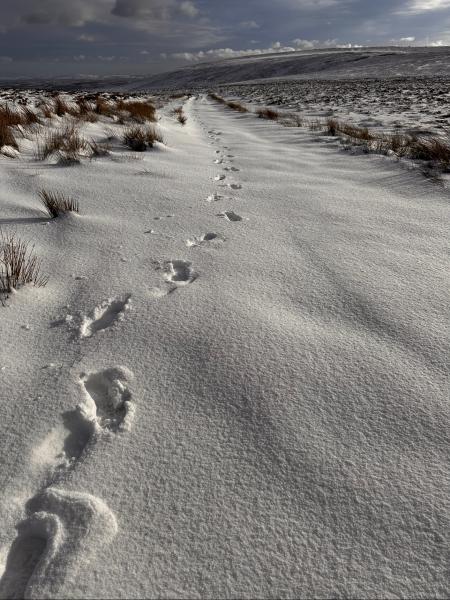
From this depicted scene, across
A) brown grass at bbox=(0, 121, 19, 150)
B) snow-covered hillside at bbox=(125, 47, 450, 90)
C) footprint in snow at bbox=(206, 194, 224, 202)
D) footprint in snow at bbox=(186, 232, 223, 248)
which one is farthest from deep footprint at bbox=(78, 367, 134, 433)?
snow-covered hillside at bbox=(125, 47, 450, 90)

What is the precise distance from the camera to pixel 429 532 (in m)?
0.73

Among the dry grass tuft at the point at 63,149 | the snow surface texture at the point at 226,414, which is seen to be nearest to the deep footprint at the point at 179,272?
the snow surface texture at the point at 226,414

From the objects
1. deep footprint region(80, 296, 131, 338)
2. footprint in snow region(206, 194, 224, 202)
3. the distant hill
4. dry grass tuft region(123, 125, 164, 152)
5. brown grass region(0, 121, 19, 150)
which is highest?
the distant hill

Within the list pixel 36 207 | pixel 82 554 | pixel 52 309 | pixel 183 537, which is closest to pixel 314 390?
pixel 183 537

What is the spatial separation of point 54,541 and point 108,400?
39 cm

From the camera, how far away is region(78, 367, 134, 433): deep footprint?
0.98 meters

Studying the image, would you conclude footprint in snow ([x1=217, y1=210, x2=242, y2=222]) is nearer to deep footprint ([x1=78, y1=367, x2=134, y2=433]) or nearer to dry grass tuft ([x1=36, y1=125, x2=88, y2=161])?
deep footprint ([x1=78, y1=367, x2=134, y2=433])

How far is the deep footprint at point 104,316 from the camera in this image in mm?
1331

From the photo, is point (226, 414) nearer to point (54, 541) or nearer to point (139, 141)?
point (54, 541)

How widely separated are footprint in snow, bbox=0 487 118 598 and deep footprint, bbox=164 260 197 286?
0.96 m

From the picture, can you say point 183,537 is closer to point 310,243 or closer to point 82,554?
point 82,554

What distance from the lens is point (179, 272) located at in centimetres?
171

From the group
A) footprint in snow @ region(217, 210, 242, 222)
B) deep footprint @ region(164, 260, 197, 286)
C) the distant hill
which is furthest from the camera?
the distant hill

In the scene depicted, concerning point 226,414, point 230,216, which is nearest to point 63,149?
point 230,216
